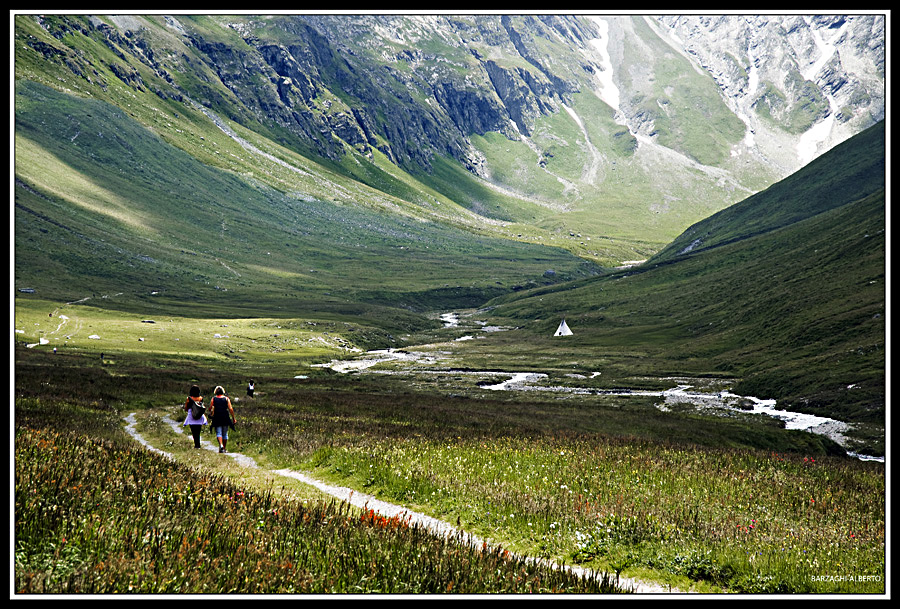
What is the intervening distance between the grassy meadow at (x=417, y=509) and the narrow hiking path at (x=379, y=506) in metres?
0.29

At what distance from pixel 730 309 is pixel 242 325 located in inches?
3995

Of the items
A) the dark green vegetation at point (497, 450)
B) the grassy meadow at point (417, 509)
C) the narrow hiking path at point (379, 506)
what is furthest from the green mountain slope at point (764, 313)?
the narrow hiking path at point (379, 506)

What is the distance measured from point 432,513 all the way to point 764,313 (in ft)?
355

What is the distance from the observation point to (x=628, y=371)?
9212cm

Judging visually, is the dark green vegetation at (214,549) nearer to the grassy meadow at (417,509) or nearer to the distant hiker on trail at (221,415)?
the grassy meadow at (417,509)

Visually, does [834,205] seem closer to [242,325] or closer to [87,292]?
[242,325]

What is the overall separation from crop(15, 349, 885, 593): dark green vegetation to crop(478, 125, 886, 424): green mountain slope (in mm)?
23829

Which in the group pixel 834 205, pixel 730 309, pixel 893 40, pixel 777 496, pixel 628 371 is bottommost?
pixel 777 496

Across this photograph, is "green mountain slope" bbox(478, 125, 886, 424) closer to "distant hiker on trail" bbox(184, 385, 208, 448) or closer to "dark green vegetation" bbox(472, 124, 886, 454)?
"dark green vegetation" bbox(472, 124, 886, 454)

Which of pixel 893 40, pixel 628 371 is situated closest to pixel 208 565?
pixel 893 40

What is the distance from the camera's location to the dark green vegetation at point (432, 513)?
6953 millimetres

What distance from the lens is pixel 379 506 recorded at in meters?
A: 14.1

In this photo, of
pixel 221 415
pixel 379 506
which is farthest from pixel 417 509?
pixel 221 415

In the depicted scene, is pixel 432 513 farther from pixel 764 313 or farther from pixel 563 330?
pixel 563 330
